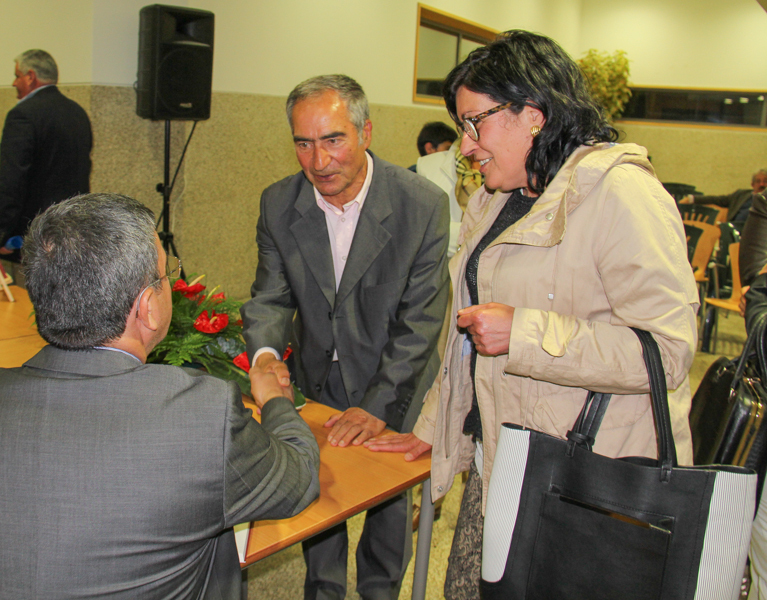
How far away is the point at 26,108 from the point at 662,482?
4.06 m

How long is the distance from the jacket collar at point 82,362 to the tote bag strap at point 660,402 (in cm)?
88

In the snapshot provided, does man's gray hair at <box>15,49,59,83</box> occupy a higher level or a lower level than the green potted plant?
lower

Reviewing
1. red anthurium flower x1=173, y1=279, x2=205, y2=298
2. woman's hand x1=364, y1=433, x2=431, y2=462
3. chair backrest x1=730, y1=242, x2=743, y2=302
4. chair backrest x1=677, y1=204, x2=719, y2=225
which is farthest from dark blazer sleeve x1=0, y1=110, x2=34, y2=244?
chair backrest x1=677, y1=204, x2=719, y2=225

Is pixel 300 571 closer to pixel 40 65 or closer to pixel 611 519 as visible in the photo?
pixel 611 519

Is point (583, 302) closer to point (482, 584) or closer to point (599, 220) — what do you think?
point (599, 220)

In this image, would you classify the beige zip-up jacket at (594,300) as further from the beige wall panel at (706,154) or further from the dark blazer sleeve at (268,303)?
the beige wall panel at (706,154)

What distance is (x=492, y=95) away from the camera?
133 cm

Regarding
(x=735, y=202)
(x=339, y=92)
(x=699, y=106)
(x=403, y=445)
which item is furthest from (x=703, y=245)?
(x=699, y=106)

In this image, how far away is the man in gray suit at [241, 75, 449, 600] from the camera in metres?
1.96

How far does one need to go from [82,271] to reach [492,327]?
73 centimetres

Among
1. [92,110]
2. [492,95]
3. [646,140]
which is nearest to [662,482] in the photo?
[492,95]

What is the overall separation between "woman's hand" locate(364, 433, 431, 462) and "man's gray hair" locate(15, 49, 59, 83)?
11.4ft

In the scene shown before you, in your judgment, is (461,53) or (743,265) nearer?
(743,265)

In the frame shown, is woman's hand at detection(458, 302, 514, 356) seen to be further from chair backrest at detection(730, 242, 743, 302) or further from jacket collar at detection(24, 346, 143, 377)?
chair backrest at detection(730, 242, 743, 302)
